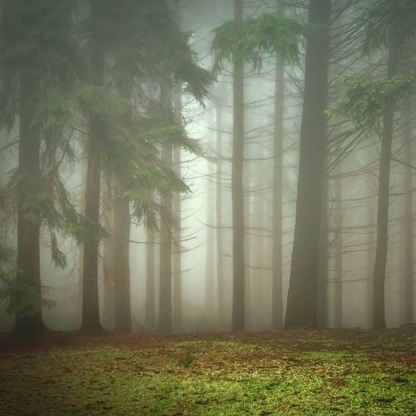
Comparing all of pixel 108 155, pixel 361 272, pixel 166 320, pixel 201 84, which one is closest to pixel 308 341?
pixel 108 155

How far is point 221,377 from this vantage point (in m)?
6.04

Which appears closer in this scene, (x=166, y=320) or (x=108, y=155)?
(x=108, y=155)

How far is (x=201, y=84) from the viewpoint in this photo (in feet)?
42.7

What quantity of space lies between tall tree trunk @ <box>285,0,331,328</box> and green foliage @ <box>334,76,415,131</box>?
771mm

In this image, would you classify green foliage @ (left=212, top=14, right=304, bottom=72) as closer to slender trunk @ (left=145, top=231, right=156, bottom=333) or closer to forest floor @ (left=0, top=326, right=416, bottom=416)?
forest floor @ (left=0, top=326, right=416, bottom=416)

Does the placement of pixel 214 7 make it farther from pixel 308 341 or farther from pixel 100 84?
pixel 308 341

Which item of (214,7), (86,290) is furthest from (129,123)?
(214,7)

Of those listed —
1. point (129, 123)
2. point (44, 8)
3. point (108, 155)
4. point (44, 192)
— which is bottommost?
point (44, 192)

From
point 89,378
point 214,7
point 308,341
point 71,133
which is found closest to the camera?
point 89,378

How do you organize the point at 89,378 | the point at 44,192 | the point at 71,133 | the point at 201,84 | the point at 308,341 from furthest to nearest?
the point at 201,84, the point at 71,133, the point at 44,192, the point at 308,341, the point at 89,378

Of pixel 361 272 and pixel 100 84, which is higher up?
pixel 100 84

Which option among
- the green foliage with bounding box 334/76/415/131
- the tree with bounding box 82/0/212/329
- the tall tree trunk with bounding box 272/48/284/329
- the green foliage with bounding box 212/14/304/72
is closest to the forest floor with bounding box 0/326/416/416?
the tree with bounding box 82/0/212/329

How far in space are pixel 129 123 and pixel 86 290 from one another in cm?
491

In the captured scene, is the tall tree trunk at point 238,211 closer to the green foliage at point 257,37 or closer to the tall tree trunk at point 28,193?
the green foliage at point 257,37
